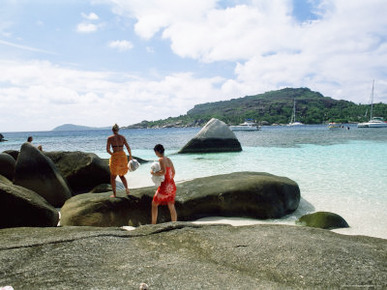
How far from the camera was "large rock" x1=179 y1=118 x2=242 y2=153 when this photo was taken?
20.2 metres

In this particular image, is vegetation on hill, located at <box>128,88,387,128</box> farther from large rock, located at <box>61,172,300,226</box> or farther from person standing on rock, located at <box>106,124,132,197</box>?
person standing on rock, located at <box>106,124,132,197</box>

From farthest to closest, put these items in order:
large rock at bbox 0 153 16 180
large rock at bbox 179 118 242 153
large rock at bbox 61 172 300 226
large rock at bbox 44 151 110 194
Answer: large rock at bbox 179 118 242 153 < large rock at bbox 0 153 16 180 < large rock at bbox 44 151 110 194 < large rock at bbox 61 172 300 226

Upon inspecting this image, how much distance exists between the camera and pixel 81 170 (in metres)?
8.74

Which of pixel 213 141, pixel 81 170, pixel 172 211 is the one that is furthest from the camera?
pixel 213 141

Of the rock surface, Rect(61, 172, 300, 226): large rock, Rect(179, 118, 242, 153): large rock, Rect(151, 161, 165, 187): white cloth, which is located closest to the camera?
the rock surface

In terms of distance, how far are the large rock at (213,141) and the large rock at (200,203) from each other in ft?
43.9

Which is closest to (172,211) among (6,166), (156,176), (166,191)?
(166,191)

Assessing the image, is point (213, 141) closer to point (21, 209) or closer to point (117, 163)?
point (117, 163)

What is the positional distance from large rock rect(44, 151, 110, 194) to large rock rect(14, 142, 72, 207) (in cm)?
150

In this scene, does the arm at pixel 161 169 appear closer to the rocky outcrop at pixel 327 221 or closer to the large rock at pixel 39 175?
the rocky outcrop at pixel 327 221

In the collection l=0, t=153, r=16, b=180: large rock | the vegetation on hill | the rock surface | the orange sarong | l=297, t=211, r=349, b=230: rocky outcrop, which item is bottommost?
l=297, t=211, r=349, b=230: rocky outcrop

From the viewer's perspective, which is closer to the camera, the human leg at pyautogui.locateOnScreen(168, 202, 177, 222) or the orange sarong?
the human leg at pyautogui.locateOnScreen(168, 202, 177, 222)

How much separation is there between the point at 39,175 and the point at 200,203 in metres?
4.09

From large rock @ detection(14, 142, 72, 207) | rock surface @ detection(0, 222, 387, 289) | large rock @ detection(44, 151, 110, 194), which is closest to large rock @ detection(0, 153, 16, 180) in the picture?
large rock @ detection(44, 151, 110, 194)
